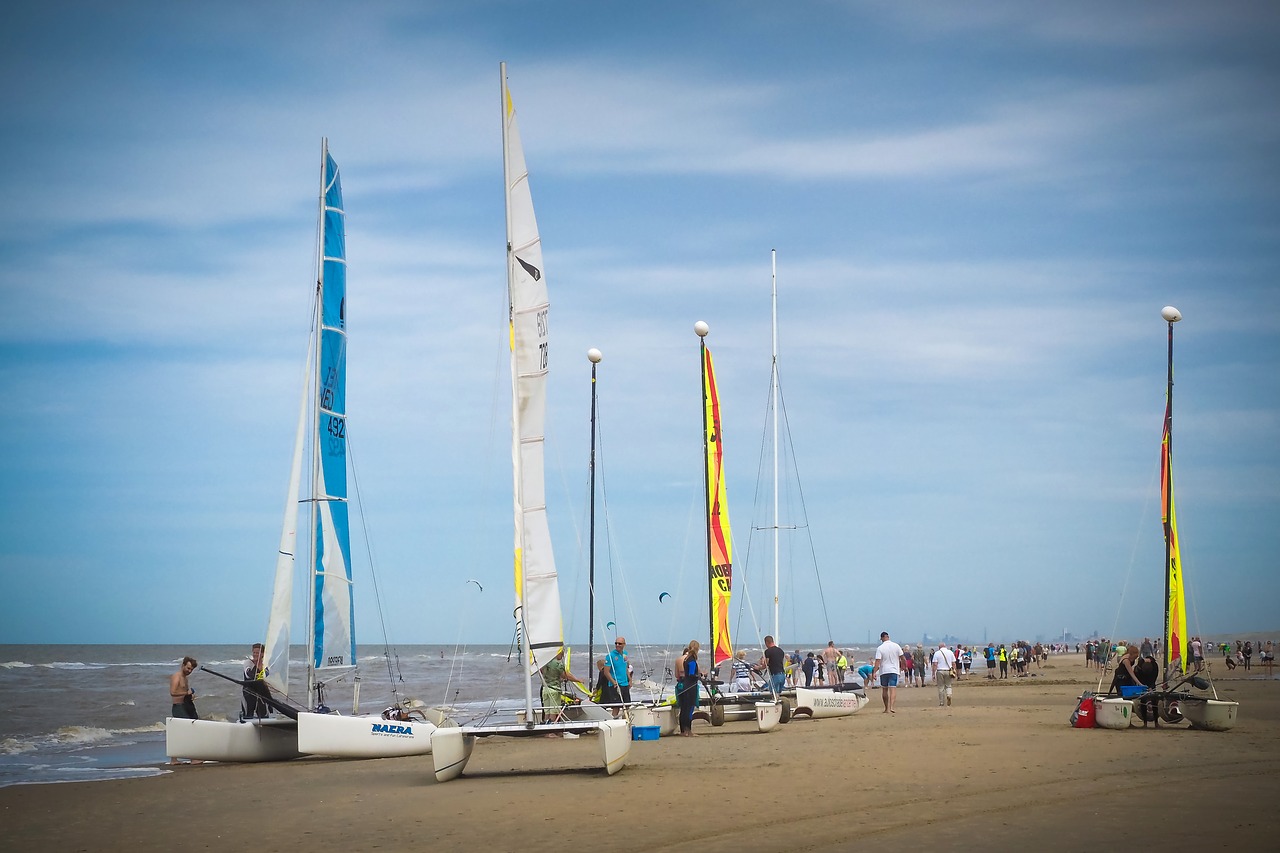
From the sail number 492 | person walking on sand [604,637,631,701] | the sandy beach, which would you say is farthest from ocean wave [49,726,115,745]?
the sail number 492

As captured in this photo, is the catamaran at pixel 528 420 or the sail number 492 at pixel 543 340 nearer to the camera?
the catamaran at pixel 528 420

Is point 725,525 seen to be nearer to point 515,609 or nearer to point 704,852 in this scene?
point 515,609

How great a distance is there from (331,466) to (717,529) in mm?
7422

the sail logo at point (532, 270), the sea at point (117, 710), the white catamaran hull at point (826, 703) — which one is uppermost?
the sail logo at point (532, 270)

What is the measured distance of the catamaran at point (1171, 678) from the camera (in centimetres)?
1661

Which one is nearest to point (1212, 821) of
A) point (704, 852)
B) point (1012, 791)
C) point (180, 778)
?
point (1012, 791)

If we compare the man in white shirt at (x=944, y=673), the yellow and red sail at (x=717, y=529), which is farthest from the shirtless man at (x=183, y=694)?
the man in white shirt at (x=944, y=673)

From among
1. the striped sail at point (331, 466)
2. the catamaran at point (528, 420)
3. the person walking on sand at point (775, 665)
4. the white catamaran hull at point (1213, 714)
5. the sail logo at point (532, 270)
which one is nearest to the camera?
the catamaran at point (528, 420)

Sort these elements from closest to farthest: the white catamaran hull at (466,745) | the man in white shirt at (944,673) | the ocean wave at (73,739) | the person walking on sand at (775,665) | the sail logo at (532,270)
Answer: the white catamaran hull at (466,745), the sail logo at (532,270), the person walking on sand at (775,665), the ocean wave at (73,739), the man in white shirt at (944,673)

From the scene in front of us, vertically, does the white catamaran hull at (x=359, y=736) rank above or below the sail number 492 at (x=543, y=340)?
below

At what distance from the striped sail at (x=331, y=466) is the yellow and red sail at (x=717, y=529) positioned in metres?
6.79

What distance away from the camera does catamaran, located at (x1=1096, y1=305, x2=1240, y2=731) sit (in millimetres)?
16609

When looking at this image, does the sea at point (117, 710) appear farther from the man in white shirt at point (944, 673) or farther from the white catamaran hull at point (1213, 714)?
the white catamaran hull at point (1213, 714)

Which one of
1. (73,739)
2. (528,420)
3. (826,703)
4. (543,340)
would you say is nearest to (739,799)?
(528,420)
